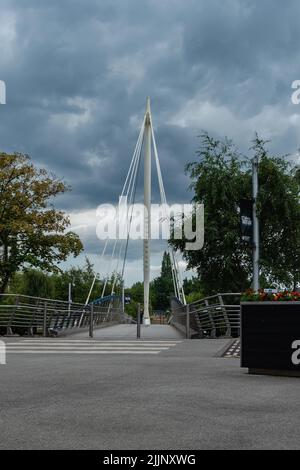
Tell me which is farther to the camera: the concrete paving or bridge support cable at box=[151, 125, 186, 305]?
bridge support cable at box=[151, 125, 186, 305]

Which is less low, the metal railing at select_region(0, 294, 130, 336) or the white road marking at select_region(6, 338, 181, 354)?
the metal railing at select_region(0, 294, 130, 336)

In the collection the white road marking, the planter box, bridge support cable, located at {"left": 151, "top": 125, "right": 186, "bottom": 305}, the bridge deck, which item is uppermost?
bridge support cable, located at {"left": 151, "top": 125, "right": 186, "bottom": 305}

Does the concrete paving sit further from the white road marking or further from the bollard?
the white road marking

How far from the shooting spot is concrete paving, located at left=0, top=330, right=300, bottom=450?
15.6 feet

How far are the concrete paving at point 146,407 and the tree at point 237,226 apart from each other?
14907 millimetres

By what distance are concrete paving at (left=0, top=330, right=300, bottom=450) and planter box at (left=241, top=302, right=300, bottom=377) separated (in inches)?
10.1

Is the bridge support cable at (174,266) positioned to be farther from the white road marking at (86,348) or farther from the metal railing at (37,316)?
the white road marking at (86,348)

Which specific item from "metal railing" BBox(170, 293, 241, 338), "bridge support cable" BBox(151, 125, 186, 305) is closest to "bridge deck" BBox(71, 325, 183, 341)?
"metal railing" BBox(170, 293, 241, 338)

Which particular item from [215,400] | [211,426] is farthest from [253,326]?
[211,426]

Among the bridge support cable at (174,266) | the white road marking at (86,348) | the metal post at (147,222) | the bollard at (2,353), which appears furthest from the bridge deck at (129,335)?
the metal post at (147,222)

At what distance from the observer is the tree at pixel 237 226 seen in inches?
990

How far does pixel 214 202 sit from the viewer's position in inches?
993

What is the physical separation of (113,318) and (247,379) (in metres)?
31.2

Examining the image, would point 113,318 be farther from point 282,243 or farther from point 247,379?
point 247,379
